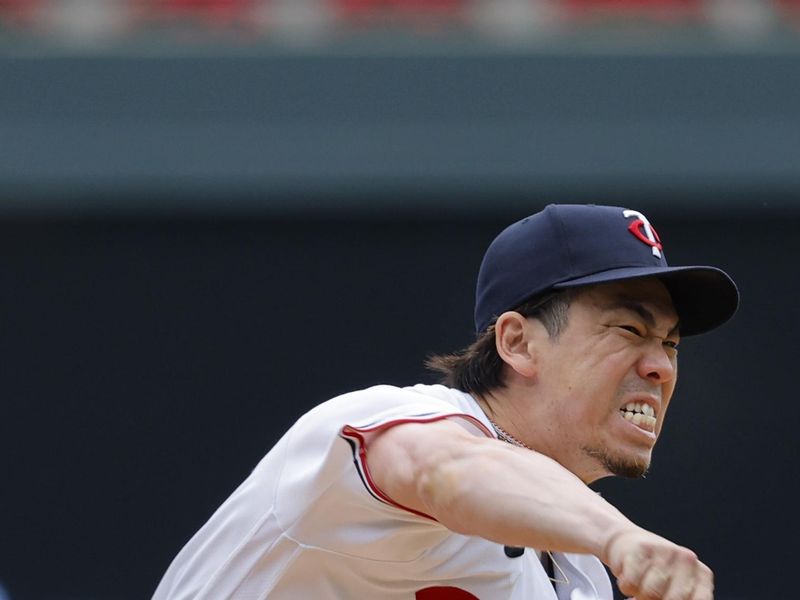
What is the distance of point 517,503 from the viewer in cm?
168

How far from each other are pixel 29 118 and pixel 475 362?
16.2ft

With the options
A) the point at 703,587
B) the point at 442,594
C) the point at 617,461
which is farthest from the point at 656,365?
the point at 703,587

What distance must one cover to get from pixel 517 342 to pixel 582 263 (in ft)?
0.60

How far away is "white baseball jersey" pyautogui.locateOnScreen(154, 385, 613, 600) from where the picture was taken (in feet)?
6.62

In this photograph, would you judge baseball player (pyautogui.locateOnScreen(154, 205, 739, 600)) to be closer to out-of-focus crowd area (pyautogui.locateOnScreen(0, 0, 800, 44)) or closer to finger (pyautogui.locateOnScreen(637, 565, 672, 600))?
finger (pyautogui.locateOnScreen(637, 565, 672, 600))

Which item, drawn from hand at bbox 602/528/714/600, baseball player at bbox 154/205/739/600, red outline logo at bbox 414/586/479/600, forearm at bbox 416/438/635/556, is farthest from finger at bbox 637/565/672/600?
red outline logo at bbox 414/586/479/600

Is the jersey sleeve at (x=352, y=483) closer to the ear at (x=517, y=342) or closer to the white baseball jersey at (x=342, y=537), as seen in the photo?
the white baseball jersey at (x=342, y=537)

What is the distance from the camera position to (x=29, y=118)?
7.04 meters

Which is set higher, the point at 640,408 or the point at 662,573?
the point at 640,408

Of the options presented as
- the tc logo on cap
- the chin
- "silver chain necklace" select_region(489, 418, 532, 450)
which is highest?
the tc logo on cap

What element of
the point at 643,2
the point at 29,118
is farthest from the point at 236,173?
the point at 643,2

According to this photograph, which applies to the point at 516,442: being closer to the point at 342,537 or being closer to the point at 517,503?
the point at 342,537

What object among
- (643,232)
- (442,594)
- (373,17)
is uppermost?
(373,17)

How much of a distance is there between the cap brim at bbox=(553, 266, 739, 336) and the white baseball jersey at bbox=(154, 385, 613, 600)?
13.3 inches
